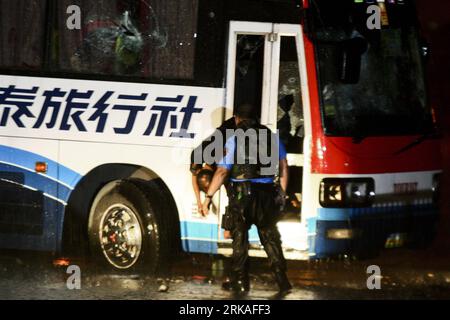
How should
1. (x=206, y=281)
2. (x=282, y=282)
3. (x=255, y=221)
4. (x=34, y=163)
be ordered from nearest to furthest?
(x=255, y=221), (x=282, y=282), (x=34, y=163), (x=206, y=281)

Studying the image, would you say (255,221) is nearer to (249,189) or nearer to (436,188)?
(249,189)

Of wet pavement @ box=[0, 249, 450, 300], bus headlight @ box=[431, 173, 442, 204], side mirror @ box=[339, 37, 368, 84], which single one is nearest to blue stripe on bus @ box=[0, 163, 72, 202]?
wet pavement @ box=[0, 249, 450, 300]

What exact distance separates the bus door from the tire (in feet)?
2.00

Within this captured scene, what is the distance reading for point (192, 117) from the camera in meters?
9.72

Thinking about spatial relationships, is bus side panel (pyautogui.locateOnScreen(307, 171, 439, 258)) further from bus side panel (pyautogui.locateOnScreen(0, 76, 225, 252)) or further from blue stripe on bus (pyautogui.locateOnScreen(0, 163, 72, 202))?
blue stripe on bus (pyautogui.locateOnScreen(0, 163, 72, 202))

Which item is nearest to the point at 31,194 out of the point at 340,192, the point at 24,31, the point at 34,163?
the point at 34,163

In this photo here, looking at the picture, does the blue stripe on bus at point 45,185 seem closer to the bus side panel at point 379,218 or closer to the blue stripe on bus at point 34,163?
the blue stripe on bus at point 34,163

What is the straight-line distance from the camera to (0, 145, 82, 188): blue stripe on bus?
10078 millimetres

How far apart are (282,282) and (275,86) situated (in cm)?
183

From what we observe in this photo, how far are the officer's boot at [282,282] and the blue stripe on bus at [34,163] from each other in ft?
6.86

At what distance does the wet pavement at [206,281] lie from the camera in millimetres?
9867

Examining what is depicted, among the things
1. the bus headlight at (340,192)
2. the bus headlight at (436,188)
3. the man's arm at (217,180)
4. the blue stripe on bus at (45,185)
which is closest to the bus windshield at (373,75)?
the bus headlight at (340,192)

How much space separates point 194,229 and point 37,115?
1.86m

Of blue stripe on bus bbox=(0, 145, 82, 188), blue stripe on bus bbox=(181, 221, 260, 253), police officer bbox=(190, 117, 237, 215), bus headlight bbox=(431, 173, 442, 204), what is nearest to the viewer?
police officer bbox=(190, 117, 237, 215)
